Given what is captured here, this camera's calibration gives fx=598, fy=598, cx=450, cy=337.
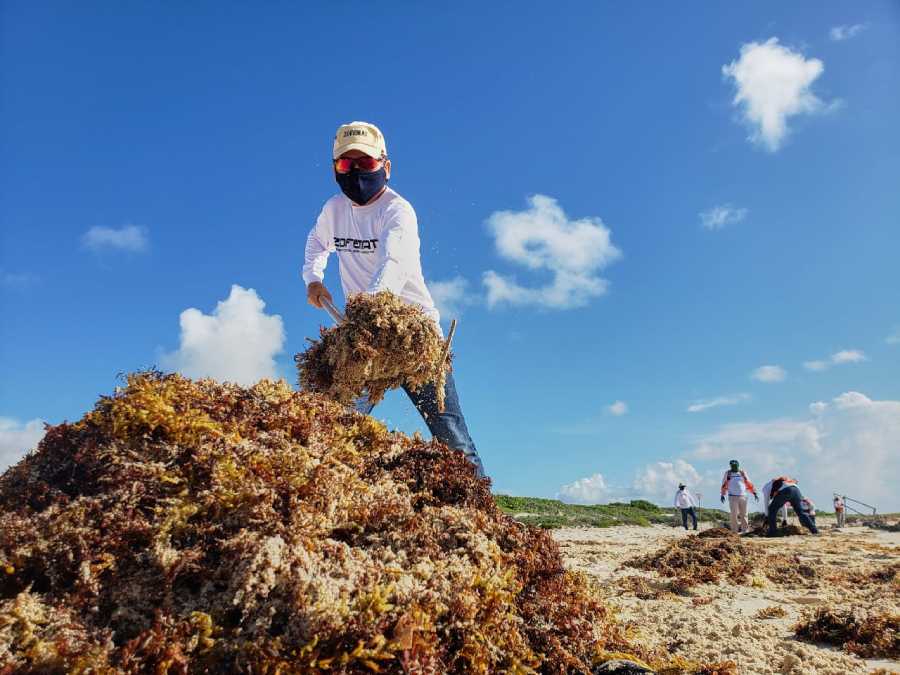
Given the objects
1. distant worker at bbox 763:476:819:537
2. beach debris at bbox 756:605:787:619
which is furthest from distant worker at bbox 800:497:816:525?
beach debris at bbox 756:605:787:619

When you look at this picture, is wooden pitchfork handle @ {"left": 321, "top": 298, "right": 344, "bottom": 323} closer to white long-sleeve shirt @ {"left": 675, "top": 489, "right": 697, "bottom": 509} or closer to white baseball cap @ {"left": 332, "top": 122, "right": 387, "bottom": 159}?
white baseball cap @ {"left": 332, "top": 122, "right": 387, "bottom": 159}

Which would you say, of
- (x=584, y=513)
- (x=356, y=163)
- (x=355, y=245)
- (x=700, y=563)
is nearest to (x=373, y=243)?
(x=355, y=245)

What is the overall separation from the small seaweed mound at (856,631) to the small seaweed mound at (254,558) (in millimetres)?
3197

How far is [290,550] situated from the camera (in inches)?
95.3

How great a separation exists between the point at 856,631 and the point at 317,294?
5909 mm

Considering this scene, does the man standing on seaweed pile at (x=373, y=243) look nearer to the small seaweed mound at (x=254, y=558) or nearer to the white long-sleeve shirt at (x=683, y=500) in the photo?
the small seaweed mound at (x=254, y=558)

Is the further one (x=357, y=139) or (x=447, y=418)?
(x=357, y=139)

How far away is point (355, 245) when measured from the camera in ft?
20.7

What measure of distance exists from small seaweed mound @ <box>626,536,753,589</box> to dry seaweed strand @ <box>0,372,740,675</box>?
525 centimetres

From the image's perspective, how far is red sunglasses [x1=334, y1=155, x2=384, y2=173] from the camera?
6.02m

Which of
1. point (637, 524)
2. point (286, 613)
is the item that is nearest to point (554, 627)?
point (286, 613)

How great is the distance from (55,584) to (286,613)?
89cm

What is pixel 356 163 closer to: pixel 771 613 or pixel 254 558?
pixel 254 558

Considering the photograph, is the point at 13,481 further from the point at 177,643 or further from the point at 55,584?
the point at 177,643
